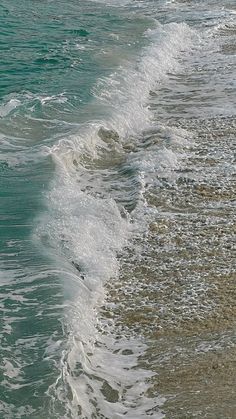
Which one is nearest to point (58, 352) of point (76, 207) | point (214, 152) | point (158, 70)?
point (76, 207)

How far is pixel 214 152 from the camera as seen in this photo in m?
11.5

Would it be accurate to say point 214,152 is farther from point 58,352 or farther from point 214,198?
point 58,352

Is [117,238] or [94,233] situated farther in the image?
[94,233]

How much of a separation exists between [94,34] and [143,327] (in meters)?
15.0

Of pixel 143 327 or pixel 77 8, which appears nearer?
pixel 143 327

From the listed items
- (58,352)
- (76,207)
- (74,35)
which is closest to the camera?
(58,352)

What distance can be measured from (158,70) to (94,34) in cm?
440

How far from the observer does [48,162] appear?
11.1 m

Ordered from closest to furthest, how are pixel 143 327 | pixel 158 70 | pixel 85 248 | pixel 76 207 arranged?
pixel 143 327
pixel 85 248
pixel 76 207
pixel 158 70

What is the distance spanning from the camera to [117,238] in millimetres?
9023

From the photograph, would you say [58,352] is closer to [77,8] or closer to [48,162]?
[48,162]

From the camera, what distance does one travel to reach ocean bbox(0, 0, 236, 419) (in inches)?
247

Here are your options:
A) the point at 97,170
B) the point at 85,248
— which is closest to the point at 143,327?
the point at 85,248

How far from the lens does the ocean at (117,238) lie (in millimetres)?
6277
